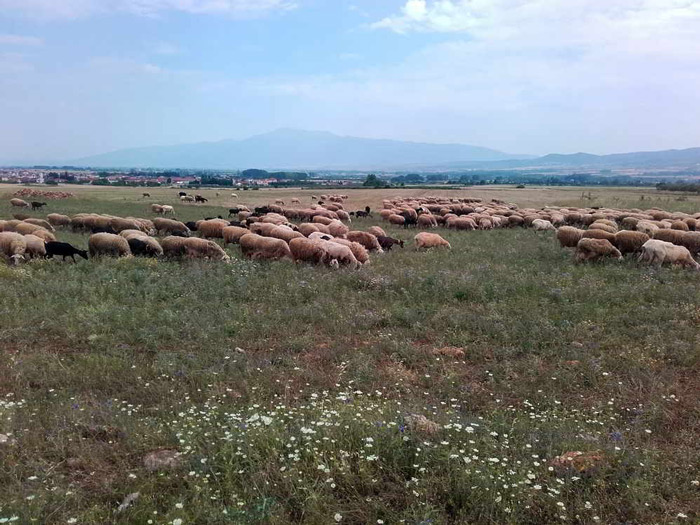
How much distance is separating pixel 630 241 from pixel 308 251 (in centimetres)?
1175

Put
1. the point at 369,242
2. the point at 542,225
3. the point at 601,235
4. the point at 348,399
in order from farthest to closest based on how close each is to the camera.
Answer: the point at 542,225
the point at 369,242
the point at 601,235
the point at 348,399

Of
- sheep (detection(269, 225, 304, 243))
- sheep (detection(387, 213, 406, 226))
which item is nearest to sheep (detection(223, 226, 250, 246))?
sheep (detection(269, 225, 304, 243))

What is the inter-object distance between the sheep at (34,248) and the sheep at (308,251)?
8.41 meters

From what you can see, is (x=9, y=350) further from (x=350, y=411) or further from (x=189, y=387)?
(x=350, y=411)

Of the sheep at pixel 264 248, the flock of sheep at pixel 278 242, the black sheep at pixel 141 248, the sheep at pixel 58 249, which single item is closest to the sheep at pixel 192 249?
the flock of sheep at pixel 278 242

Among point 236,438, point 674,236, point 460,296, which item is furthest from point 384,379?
point 674,236

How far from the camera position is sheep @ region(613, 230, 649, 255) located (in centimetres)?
1655

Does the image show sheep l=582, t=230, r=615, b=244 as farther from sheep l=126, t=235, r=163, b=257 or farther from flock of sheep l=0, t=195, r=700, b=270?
sheep l=126, t=235, r=163, b=257

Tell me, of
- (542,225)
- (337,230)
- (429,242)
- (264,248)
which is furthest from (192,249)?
(542,225)

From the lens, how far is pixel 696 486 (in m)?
4.38

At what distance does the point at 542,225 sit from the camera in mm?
28688

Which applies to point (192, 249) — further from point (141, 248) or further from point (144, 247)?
point (141, 248)

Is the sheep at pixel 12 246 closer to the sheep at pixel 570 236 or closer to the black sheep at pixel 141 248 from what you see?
the black sheep at pixel 141 248

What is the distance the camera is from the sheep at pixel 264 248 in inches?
654
